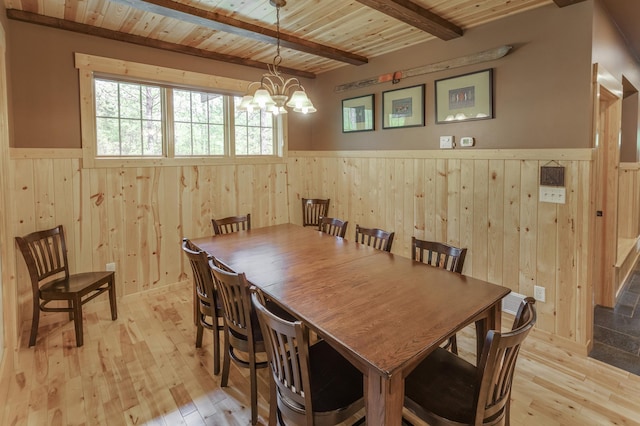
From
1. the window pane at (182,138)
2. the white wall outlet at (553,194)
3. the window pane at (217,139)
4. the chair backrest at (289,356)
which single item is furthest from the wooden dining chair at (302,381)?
the window pane at (217,139)

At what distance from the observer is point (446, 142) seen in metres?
3.29

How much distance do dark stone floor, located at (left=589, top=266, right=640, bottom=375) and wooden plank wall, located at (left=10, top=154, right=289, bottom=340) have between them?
344 centimetres

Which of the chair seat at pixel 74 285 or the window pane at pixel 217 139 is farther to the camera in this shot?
the window pane at pixel 217 139

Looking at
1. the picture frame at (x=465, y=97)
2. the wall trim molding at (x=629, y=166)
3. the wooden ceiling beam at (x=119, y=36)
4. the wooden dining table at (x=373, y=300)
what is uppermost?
the wooden ceiling beam at (x=119, y=36)

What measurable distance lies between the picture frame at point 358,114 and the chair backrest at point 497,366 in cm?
297

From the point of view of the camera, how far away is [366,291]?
181cm

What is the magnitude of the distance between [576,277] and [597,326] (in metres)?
0.81

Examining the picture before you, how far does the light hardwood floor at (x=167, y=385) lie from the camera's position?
6.42 feet

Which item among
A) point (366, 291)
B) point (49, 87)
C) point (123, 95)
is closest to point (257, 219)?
point (123, 95)

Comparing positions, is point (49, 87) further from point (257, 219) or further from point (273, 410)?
point (273, 410)

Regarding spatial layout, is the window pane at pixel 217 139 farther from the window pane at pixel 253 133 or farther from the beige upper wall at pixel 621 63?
the beige upper wall at pixel 621 63

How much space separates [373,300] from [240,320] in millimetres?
731

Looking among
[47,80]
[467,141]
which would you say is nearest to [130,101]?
[47,80]

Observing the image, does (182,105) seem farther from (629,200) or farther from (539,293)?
(629,200)
